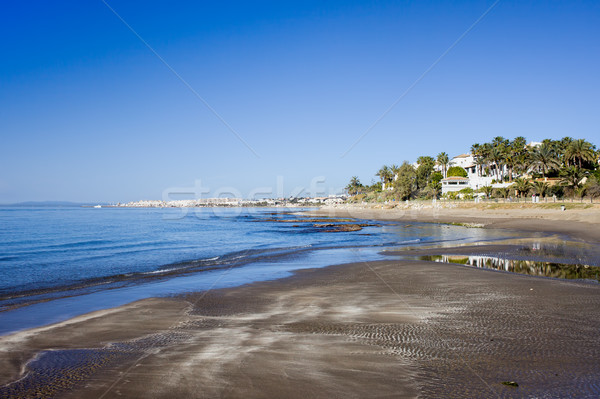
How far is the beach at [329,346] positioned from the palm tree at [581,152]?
68122 millimetres

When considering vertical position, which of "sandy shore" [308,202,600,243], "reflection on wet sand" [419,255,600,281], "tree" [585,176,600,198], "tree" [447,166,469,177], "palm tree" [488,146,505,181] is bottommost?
"reflection on wet sand" [419,255,600,281]

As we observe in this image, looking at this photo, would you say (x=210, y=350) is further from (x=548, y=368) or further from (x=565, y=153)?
(x=565, y=153)

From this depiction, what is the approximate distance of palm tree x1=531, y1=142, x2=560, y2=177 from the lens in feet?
226

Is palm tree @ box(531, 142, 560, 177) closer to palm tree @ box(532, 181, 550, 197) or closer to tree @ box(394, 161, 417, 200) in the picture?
palm tree @ box(532, 181, 550, 197)

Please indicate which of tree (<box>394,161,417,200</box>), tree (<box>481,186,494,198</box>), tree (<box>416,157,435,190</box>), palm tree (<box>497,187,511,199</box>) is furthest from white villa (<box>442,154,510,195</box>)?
palm tree (<box>497,187,511,199</box>)

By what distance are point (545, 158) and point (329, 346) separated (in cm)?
7908

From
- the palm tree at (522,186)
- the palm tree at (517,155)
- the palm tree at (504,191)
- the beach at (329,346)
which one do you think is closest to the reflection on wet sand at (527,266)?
the beach at (329,346)

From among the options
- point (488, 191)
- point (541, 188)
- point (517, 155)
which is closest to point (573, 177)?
point (541, 188)

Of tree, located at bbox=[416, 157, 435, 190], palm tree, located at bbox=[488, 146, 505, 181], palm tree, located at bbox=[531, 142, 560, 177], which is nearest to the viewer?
palm tree, located at bbox=[531, 142, 560, 177]

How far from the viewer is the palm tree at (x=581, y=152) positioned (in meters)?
63.4

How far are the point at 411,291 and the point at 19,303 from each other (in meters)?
11.8

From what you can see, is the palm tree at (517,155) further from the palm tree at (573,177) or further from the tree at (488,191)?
the palm tree at (573,177)

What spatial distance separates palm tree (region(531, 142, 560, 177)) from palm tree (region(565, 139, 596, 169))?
312cm

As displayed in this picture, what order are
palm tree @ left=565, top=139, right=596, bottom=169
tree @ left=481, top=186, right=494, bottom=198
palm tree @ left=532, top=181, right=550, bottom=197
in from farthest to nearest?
tree @ left=481, top=186, right=494, bottom=198 → palm tree @ left=565, top=139, right=596, bottom=169 → palm tree @ left=532, top=181, right=550, bottom=197
